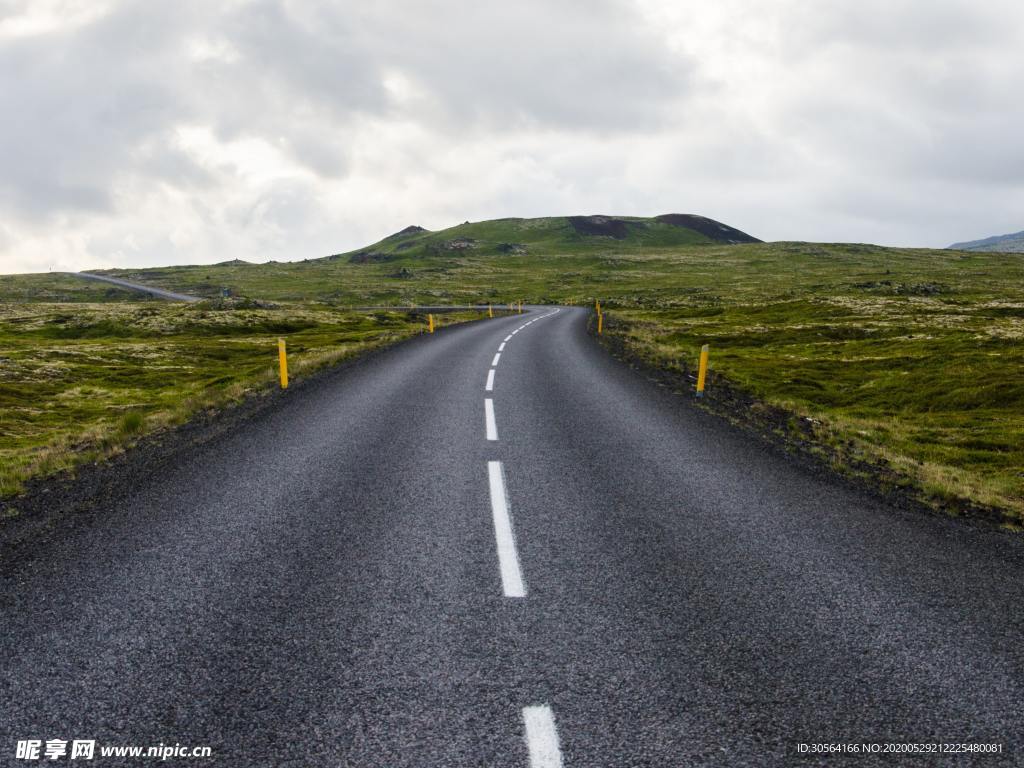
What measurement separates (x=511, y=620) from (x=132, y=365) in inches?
1331

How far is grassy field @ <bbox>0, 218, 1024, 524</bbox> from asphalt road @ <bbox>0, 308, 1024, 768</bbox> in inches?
145

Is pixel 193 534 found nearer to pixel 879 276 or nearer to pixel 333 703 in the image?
pixel 333 703

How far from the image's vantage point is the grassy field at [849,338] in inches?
499

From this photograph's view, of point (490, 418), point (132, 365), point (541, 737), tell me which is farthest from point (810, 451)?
point (132, 365)

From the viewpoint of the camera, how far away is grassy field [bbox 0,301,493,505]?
12.6 metres

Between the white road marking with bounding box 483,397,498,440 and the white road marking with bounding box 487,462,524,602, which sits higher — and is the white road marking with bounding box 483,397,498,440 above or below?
above

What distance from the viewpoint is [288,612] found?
15.4 feet

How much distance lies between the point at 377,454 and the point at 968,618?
751 centimetres

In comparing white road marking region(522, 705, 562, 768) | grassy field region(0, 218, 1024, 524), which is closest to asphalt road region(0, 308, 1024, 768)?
white road marking region(522, 705, 562, 768)

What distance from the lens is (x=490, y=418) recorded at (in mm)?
11883

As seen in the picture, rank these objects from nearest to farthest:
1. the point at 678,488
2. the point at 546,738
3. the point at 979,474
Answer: the point at 546,738, the point at 678,488, the point at 979,474

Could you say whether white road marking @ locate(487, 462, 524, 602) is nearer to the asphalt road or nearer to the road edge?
the asphalt road

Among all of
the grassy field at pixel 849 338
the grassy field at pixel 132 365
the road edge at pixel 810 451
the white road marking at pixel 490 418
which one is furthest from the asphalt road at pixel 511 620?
the grassy field at pixel 132 365

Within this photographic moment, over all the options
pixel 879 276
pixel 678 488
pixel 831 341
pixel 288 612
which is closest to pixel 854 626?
pixel 678 488
